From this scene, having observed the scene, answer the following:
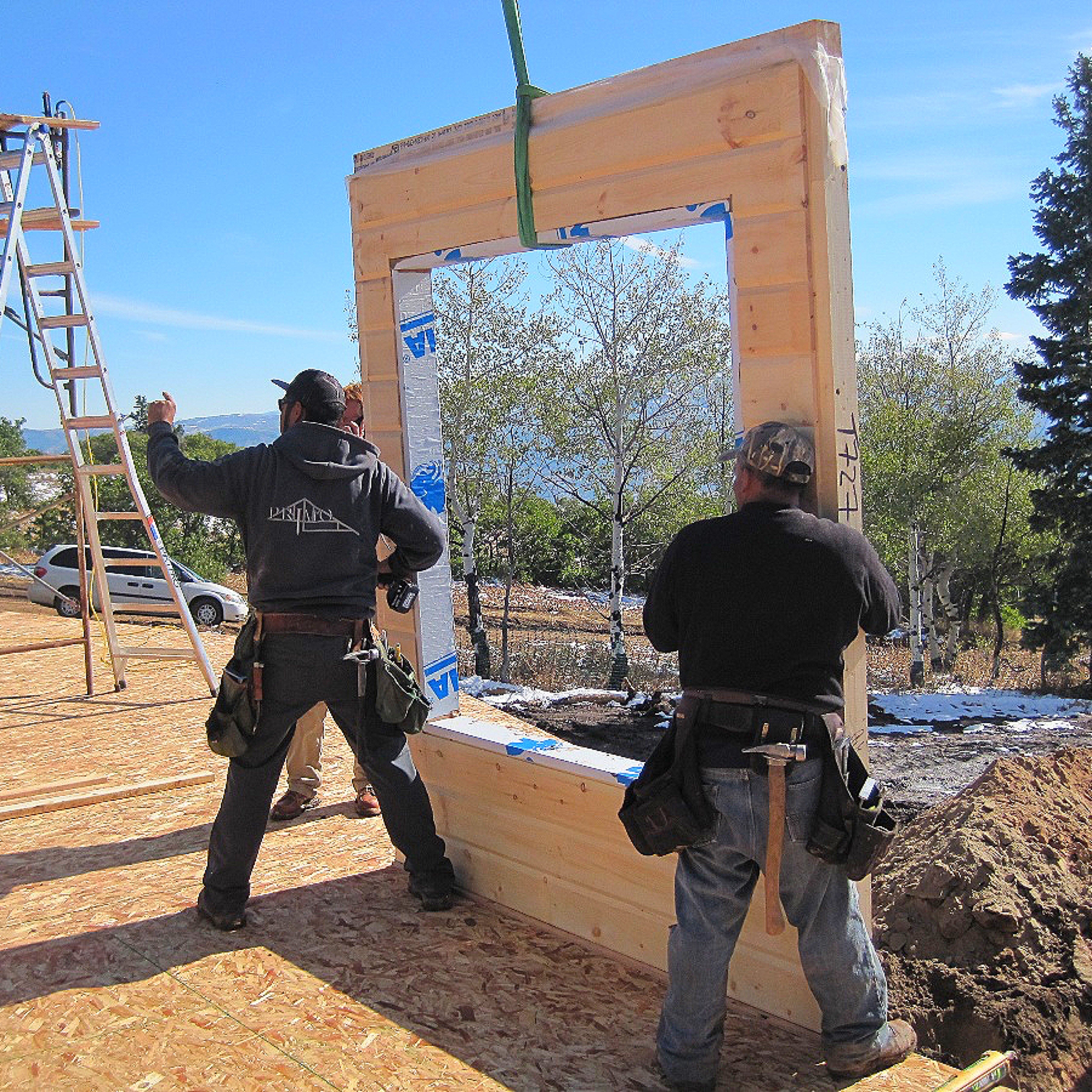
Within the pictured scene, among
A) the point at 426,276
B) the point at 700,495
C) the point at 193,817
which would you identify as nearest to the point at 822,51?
the point at 426,276

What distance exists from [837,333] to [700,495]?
21150 millimetres

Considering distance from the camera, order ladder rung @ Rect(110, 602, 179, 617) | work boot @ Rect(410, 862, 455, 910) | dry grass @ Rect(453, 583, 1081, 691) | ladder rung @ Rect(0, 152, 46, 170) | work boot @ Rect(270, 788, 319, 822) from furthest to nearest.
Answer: dry grass @ Rect(453, 583, 1081, 691) → ladder rung @ Rect(110, 602, 179, 617) → ladder rung @ Rect(0, 152, 46, 170) → work boot @ Rect(270, 788, 319, 822) → work boot @ Rect(410, 862, 455, 910)

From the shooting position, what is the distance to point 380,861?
444cm

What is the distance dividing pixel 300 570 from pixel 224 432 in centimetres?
7367

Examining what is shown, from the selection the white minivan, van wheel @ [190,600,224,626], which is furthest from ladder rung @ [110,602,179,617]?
van wheel @ [190,600,224,626]

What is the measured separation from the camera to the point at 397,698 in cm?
359


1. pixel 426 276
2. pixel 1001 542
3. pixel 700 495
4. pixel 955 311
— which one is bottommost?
pixel 1001 542

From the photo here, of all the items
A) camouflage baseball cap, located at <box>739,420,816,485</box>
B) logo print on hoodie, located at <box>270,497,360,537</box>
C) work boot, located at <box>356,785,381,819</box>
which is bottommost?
work boot, located at <box>356,785,381,819</box>

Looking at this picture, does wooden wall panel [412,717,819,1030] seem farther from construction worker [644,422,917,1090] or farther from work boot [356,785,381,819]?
work boot [356,785,381,819]

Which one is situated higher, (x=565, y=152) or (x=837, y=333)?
(x=565, y=152)

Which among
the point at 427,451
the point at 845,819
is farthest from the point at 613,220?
the point at 845,819

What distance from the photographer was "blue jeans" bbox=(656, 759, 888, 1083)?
8.82ft

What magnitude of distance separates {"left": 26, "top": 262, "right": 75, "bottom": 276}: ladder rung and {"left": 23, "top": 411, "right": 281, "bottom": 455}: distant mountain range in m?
1.04

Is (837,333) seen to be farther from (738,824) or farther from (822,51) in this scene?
(738,824)
